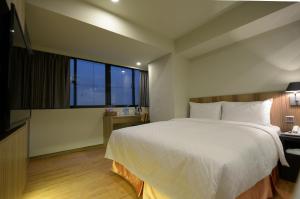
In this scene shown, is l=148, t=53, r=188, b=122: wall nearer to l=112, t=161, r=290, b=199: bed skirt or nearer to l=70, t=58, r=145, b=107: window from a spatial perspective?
l=70, t=58, r=145, b=107: window

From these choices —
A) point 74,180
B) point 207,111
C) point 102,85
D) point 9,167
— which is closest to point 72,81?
point 102,85

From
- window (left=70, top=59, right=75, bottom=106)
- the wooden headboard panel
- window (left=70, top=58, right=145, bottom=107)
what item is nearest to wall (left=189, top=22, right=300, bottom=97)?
the wooden headboard panel

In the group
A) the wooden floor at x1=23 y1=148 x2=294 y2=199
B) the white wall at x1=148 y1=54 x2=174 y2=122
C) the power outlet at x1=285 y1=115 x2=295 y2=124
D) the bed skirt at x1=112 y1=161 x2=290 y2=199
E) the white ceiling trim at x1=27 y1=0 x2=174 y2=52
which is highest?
the white ceiling trim at x1=27 y1=0 x2=174 y2=52

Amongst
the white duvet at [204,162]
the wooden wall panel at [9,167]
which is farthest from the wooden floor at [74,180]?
the wooden wall panel at [9,167]

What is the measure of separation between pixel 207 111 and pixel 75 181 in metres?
2.57

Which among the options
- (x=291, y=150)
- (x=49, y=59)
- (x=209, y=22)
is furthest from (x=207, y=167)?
(x=49, y=59)

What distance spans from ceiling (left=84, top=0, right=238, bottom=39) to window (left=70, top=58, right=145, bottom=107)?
1.81 metres

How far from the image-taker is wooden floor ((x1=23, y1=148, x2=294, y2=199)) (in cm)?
174

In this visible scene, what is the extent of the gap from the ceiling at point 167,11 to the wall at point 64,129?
238 centimetres

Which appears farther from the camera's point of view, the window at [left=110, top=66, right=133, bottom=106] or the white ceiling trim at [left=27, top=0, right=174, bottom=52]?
the window at [left=110, top=66, right=133, bottom=106]

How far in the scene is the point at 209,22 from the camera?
2865mm

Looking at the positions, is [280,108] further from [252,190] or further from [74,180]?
[74,180]

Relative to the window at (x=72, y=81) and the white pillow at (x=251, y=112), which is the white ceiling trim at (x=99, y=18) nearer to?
the window at (x=72, y=81)

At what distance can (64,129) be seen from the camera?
3.38 metres
